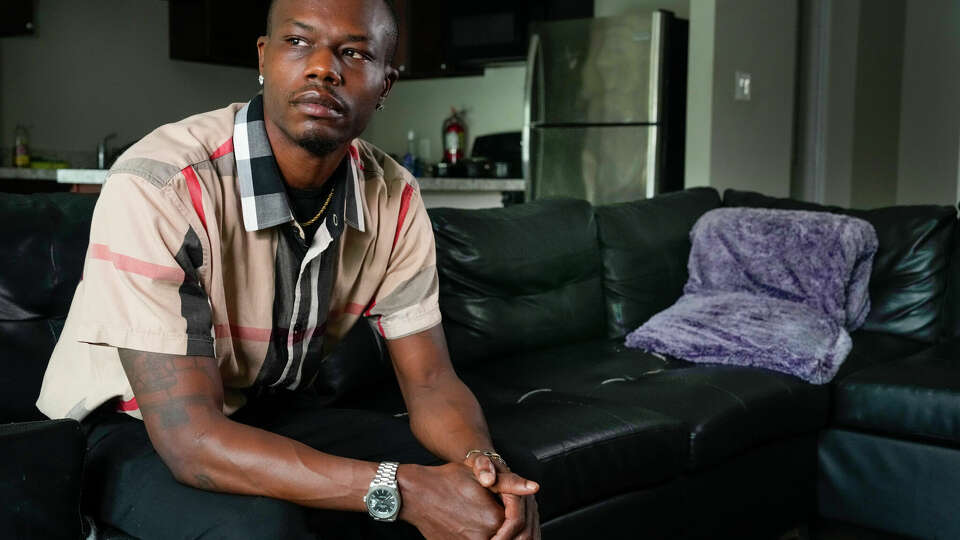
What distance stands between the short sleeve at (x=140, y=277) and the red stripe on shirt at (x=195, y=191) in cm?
3

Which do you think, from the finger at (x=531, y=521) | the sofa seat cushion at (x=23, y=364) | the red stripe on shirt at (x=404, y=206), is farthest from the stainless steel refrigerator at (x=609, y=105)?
the finger at (x=531, y=521)

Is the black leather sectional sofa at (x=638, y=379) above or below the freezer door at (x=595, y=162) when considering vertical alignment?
below

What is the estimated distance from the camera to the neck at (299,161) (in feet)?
4.45

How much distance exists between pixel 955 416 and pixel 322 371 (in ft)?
5.02

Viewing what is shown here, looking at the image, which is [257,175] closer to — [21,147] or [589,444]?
[589,444]

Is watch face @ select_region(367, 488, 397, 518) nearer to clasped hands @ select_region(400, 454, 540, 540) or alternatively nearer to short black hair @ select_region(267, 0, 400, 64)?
clasped hands @ select_region(400, 454, 540, 540)

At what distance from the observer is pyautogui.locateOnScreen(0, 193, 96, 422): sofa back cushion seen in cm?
163

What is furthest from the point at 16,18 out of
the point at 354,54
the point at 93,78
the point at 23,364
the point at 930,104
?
the point at 930,104

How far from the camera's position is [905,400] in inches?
93.4

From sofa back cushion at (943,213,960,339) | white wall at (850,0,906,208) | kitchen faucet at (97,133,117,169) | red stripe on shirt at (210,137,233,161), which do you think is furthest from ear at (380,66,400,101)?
kitchen faucet at (97,133,117,169)

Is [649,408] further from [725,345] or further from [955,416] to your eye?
[955,416]

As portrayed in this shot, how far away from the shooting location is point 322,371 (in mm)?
2098

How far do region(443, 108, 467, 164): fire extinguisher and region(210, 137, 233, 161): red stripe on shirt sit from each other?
5121 mm

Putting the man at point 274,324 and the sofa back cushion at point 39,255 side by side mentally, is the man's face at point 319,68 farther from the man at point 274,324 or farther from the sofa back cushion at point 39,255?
the sofa back cushion at point 39,255
